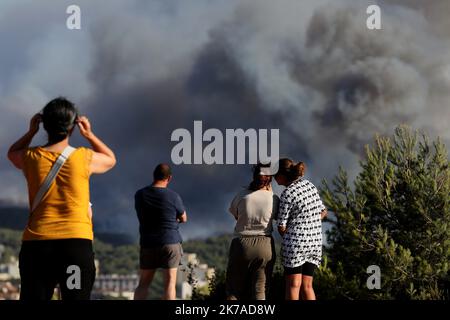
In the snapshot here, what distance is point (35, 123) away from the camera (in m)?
6.93

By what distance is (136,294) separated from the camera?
11406mm

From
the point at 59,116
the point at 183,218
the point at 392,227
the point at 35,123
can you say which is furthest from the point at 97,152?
the point at 392,227

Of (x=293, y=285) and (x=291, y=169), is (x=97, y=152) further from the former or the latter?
(x=293, y=285)

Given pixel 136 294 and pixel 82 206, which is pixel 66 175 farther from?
pixel 136 294

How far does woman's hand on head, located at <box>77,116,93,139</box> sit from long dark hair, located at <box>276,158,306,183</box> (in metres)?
4.00

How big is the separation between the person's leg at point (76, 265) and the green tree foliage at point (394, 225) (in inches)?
922

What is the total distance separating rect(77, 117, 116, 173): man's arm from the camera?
675cm

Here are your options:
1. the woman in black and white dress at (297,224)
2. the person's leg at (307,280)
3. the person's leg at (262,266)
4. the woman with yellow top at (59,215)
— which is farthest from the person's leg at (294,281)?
the woman with yellow top at (59,215)

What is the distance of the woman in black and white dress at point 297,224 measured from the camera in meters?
10.4

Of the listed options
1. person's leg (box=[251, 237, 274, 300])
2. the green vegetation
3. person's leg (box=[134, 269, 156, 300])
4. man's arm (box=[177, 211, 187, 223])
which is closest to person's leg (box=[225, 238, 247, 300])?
person's leg (box=[251, 237, 274, 300])

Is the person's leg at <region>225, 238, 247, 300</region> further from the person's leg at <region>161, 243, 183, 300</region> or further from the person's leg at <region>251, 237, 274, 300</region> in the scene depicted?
the person's leg at <region>161, 243, 183, 300</region>
